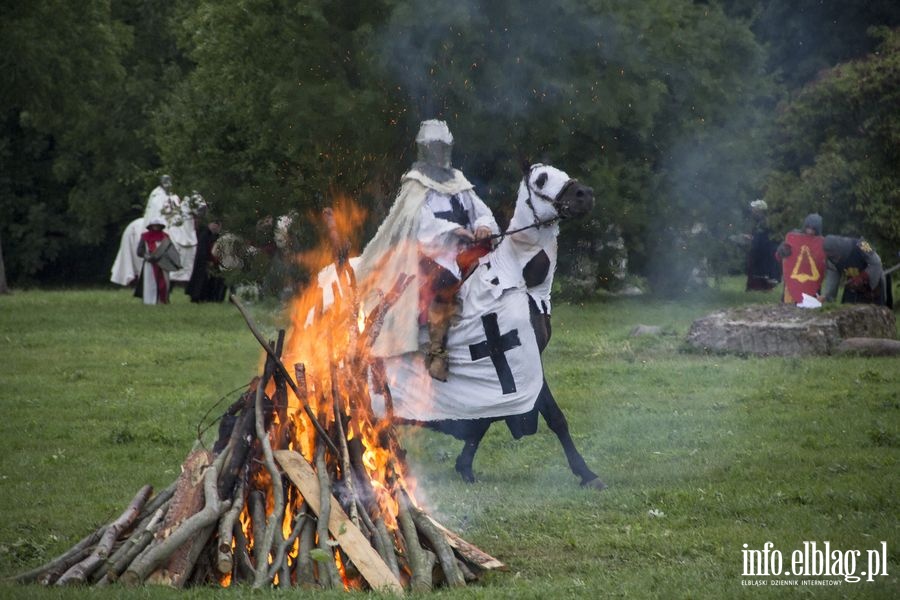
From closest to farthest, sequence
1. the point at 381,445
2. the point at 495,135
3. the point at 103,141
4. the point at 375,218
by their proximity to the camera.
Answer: the point at 381,445, the point at 375,218, the point at 495,135, the point at 103,141

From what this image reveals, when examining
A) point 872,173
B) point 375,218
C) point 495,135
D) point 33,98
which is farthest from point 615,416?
point 33,98

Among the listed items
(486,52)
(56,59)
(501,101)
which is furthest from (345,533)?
(56,59)

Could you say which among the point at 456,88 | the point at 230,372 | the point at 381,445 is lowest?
the point at 230,372

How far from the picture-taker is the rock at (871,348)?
17.7 meters

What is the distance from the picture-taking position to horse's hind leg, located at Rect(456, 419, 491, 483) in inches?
419

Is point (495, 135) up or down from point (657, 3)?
down

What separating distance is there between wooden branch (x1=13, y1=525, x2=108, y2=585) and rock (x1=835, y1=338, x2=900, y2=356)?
12.1 metres

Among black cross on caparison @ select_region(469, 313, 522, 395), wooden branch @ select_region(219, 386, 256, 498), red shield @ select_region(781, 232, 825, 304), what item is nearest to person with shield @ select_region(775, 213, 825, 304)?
red shield @ select_region(781, 232, 825, 304)

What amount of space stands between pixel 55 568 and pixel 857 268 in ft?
53.8

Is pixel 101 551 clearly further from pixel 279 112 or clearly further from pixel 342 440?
pixel 279 112

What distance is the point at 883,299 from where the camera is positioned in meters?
21.6

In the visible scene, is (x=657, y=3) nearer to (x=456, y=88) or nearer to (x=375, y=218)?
(x=456, y=88)

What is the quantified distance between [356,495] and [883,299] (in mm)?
15636

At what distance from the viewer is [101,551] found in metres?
7.33
